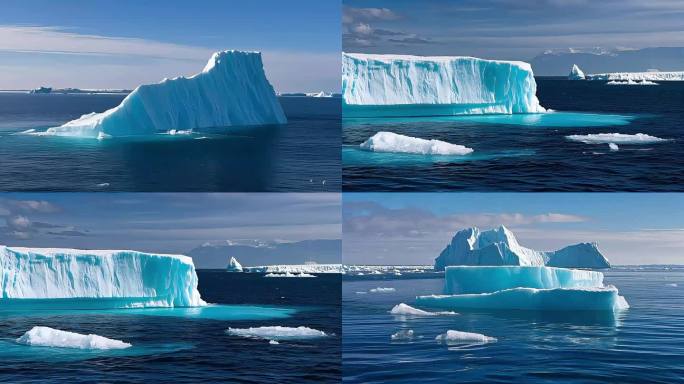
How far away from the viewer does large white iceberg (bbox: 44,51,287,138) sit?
20922mm

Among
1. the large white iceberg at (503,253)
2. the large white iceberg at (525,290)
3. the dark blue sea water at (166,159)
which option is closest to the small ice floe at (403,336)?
the large white iceberg at (503,253)

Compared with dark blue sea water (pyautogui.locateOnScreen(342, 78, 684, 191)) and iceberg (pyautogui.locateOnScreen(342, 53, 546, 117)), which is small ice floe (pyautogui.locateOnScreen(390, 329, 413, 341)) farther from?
iceberg (pyautogui.locateOnScreen(342, 53, 546, 117))

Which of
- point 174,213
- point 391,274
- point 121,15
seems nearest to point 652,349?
point 391,274

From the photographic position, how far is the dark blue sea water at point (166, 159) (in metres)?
18.1

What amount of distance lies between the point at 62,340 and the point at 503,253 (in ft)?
32.0

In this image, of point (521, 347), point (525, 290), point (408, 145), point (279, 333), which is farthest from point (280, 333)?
point (525, 290)

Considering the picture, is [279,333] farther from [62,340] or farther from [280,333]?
[62,340]

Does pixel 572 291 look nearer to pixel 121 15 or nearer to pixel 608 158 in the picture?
pixel 608 158

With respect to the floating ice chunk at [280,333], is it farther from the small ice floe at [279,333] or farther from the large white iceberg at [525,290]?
the large white iceberg at [525,290]

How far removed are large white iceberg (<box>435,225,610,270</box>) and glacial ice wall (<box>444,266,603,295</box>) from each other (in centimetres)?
30

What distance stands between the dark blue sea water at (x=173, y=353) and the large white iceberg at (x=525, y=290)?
9.13 ft

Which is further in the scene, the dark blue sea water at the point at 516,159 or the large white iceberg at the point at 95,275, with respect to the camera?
the large white iceberg at the point at 95,275

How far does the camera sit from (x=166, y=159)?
1933 centimetres

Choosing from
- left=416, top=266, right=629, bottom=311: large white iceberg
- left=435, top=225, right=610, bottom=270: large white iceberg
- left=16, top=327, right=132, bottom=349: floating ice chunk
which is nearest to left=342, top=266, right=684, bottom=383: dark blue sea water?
left=416, top=266, right=629, bottom=311: large white iceberg
